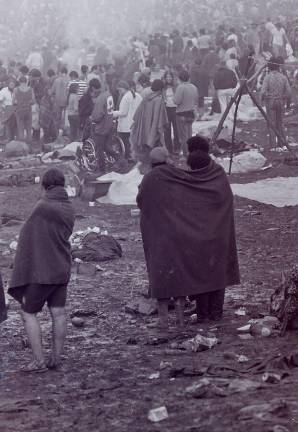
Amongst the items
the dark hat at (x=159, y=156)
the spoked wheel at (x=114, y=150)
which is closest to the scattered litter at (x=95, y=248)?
the dark hat at (x=159, y=156)

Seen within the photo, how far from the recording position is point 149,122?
1672 cm

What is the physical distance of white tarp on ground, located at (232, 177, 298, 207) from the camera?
15.0 m

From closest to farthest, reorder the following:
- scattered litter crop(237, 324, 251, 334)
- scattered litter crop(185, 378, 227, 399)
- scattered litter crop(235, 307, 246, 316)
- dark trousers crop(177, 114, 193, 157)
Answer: scattered litter crop(185, 378, 227, 399)
scattered litter crop(237, 324, 251, 334)
scattered litter crop(235, 307, 246, 316)
dark trousers crop(177, 114, 193, 157)

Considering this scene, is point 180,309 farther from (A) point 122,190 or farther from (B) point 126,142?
(B) point 126,142

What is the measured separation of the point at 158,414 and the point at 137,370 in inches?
51.5

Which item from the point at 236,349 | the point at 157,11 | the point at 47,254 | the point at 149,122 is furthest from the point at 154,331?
the point at 157,11

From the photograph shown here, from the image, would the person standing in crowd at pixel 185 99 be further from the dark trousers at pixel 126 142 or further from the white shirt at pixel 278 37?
the white shirt at pixel 278 37

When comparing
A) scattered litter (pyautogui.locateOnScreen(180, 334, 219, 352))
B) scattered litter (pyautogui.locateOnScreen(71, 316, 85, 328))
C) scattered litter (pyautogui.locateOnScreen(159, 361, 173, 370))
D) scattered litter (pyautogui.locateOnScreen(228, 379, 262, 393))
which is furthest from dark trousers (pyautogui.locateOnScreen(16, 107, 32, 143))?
scattered litter (pyautogui.locateOnScreen(228, 379, 262, 393))

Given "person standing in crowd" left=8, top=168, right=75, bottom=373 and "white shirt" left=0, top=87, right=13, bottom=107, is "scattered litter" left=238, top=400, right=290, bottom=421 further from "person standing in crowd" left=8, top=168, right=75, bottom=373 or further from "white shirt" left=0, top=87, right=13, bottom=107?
"white shirt" left=0, top=87, right=13, bottom=107

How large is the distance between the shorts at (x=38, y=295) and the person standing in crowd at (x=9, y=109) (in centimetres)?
1512

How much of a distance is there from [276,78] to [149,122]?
338 cm

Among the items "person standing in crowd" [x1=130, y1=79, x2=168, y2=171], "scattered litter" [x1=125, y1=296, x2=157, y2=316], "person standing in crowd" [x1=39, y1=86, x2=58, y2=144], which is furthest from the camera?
"person standing in crowd" [x1=39, y1=86, x2=58, y2=144]

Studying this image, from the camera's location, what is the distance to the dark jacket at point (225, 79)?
21.0 m

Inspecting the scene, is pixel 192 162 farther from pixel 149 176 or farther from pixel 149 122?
pixel 149 122
